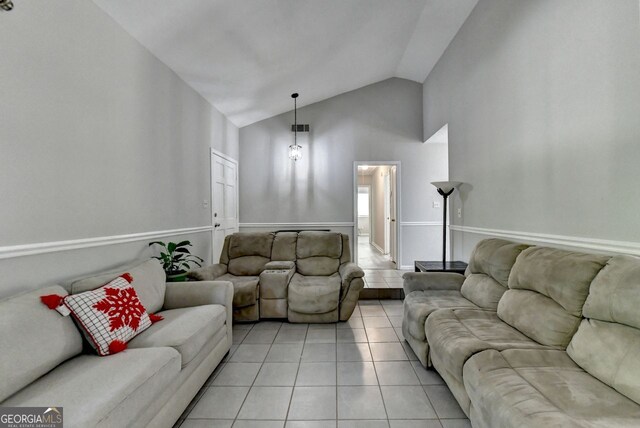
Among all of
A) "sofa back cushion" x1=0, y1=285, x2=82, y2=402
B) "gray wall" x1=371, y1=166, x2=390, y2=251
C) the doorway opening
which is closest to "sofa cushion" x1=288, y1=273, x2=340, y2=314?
"sofa back cushion" x1=0, y1=285, x2=82, y2=402

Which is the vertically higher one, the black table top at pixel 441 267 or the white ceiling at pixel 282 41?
the white ceiling at pixel 282 41

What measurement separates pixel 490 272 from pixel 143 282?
260 cm

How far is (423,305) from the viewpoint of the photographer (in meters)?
2.29

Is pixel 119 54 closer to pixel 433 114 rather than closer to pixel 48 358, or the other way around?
pixel 48 358

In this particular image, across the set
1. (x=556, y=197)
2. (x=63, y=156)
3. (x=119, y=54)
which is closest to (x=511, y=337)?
(x=556, y=197)

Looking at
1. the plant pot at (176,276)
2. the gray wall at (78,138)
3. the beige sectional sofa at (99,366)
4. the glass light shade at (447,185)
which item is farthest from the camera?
the glass light shade at (447,185)

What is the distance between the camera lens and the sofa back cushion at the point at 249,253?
3551mm

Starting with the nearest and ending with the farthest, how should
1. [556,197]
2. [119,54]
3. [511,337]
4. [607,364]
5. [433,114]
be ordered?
[607,364]
[511,337]
[556,197]
[119,54]
[433,114]

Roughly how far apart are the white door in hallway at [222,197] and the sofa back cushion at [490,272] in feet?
11.1

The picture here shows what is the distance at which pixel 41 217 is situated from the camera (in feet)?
5.76

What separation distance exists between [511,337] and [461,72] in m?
3.16

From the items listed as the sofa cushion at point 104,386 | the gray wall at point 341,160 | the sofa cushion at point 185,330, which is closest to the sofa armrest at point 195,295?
the sofa cushion at point 185,330

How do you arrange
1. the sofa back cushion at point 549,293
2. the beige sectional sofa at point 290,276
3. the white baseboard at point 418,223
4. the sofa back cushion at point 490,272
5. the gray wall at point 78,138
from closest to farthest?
the sofa back cushion at point 549,293
the gray wall at point 78,138
the sofa back cushion at point 490,272
the beige sectional sofa at point 290,276
the white baseboard at point 418,223

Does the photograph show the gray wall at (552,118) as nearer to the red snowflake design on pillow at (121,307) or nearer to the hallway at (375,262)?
the hallway at (375,262)
